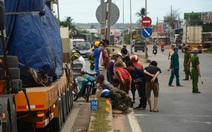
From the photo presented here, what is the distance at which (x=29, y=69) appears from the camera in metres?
9.32

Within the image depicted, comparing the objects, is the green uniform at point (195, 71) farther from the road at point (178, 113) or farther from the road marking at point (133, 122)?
the road marking at point (133, 122)

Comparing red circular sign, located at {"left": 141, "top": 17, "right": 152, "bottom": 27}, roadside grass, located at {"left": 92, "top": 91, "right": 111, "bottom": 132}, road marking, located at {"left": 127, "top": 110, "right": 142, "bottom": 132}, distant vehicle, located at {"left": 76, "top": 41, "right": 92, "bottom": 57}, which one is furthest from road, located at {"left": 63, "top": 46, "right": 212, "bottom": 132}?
distant vehicle, located at {"left": 76, "top": 41, "right": 92, "bottom": 57}

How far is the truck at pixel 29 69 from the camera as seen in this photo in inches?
314

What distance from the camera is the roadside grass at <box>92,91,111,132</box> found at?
10641 mm

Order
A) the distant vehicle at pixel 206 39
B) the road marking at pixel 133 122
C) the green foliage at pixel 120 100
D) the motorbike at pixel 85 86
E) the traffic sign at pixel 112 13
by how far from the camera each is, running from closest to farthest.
Answer: 1. the road marking at pixel 133 122
2. the green foliage at pixel 120 100
3. the motorbike at pixel 85 86
4. the traffic sign at pixel 112 13
5. the distant vehicle at pixel 206 39

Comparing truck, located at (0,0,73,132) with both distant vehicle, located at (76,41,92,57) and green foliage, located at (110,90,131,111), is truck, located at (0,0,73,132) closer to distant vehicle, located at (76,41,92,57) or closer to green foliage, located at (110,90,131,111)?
green foliage, located at (110,90,131,111)

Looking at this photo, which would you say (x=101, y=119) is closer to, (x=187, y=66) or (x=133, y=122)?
(x=133, y=122)

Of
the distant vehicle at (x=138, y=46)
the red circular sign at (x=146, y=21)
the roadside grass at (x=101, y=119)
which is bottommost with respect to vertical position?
the distant vehicle at (x=138, y=46)

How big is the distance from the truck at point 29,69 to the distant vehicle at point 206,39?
213 feet

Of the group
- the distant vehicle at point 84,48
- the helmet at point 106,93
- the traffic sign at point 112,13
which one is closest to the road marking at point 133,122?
the helmet at point 106,93

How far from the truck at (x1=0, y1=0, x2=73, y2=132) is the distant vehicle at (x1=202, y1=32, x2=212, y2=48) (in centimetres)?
6495

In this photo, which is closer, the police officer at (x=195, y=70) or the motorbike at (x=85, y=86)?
the motorbike at (x=85, y=86)

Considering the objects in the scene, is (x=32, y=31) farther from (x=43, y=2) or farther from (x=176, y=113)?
(x=176, y=113)

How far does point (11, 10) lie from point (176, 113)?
6398mm
